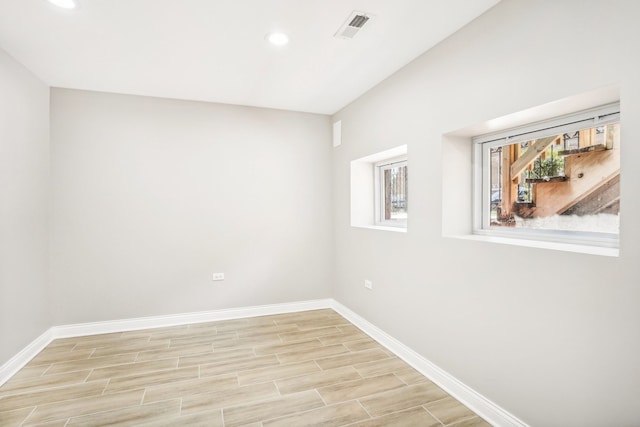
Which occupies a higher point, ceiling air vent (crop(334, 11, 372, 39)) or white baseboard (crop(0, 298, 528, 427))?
ceiling air vent (crop(334, 11, 372, 39))

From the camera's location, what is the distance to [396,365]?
9.05 ft

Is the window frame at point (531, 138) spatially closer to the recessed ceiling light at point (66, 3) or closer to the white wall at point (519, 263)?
the white wall at point (519, 263)

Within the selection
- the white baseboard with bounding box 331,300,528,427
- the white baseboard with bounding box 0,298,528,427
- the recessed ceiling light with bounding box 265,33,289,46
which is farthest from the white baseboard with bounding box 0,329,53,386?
the recessed ceiling light with bounding box 265,33,289,46

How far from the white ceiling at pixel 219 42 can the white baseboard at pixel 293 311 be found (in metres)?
2.46

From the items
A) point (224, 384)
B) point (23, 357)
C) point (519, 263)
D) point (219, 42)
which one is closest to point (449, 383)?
point (519, 263)

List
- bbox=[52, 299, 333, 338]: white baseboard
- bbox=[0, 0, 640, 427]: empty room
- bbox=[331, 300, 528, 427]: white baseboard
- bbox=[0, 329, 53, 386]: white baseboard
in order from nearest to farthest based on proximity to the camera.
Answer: bbox=[0, 0, 640, 427]: empty room
bbox=[331, 300, 528, 427]: white baseboard
bbox=[0, 329, 53, 386]: white baseboard
bbox=[52, 299, 333, 338]: white baseboard

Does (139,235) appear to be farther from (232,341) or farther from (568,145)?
(568,145)

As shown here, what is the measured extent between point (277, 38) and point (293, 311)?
3121mm

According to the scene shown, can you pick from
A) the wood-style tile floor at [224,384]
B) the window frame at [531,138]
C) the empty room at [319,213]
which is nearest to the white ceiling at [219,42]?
the empty room at [319,213]

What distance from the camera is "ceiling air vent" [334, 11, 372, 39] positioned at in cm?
218

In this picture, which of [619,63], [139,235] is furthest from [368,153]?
[139,235]

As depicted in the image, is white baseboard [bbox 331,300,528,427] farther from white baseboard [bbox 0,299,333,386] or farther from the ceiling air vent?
the ceiling air vent

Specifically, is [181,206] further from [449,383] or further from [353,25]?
[449,383]

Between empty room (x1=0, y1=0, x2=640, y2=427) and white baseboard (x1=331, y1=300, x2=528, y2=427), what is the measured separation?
0.05 ft
